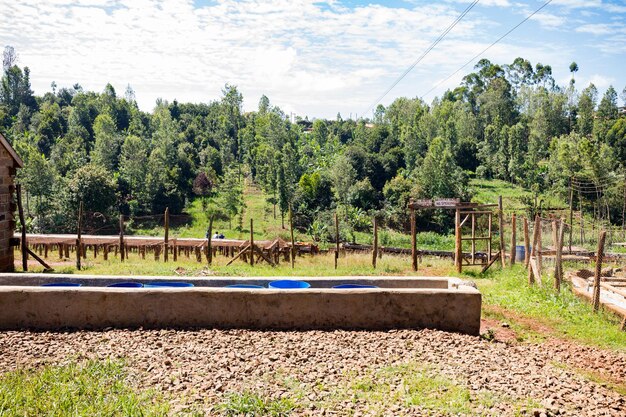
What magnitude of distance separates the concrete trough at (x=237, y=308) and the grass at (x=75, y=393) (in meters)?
1.63

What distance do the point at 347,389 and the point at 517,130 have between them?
54620 millimetres

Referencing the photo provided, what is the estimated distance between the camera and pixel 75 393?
5781 millimetres

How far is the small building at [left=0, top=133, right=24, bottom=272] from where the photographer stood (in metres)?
13.2

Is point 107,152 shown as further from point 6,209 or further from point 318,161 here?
point 6,209

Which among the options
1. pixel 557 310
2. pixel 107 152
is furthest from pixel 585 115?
pixel 557 310

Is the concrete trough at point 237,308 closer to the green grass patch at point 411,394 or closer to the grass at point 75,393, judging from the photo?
the grass at point 75,393

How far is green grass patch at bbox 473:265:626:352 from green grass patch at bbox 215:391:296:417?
583cm

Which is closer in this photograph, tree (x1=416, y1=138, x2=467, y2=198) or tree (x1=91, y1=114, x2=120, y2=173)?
tree (x1=416, y1=138, x2=467, y2=198)

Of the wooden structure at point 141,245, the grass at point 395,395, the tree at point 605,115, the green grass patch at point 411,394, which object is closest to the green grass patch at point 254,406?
the grass at point 395,395

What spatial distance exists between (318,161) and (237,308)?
169 feet

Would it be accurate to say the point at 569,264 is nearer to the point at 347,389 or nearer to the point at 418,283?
the point at 418,283

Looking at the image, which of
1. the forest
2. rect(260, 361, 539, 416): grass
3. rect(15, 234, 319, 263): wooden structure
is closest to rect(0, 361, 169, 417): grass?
rect(260, 361, 539, 416): grass

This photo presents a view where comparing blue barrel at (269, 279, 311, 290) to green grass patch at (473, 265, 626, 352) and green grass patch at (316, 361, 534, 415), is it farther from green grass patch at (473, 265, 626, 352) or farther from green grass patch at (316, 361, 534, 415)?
green grass patch at (473, 265, 626, 352)

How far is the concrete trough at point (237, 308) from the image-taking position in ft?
26.8
